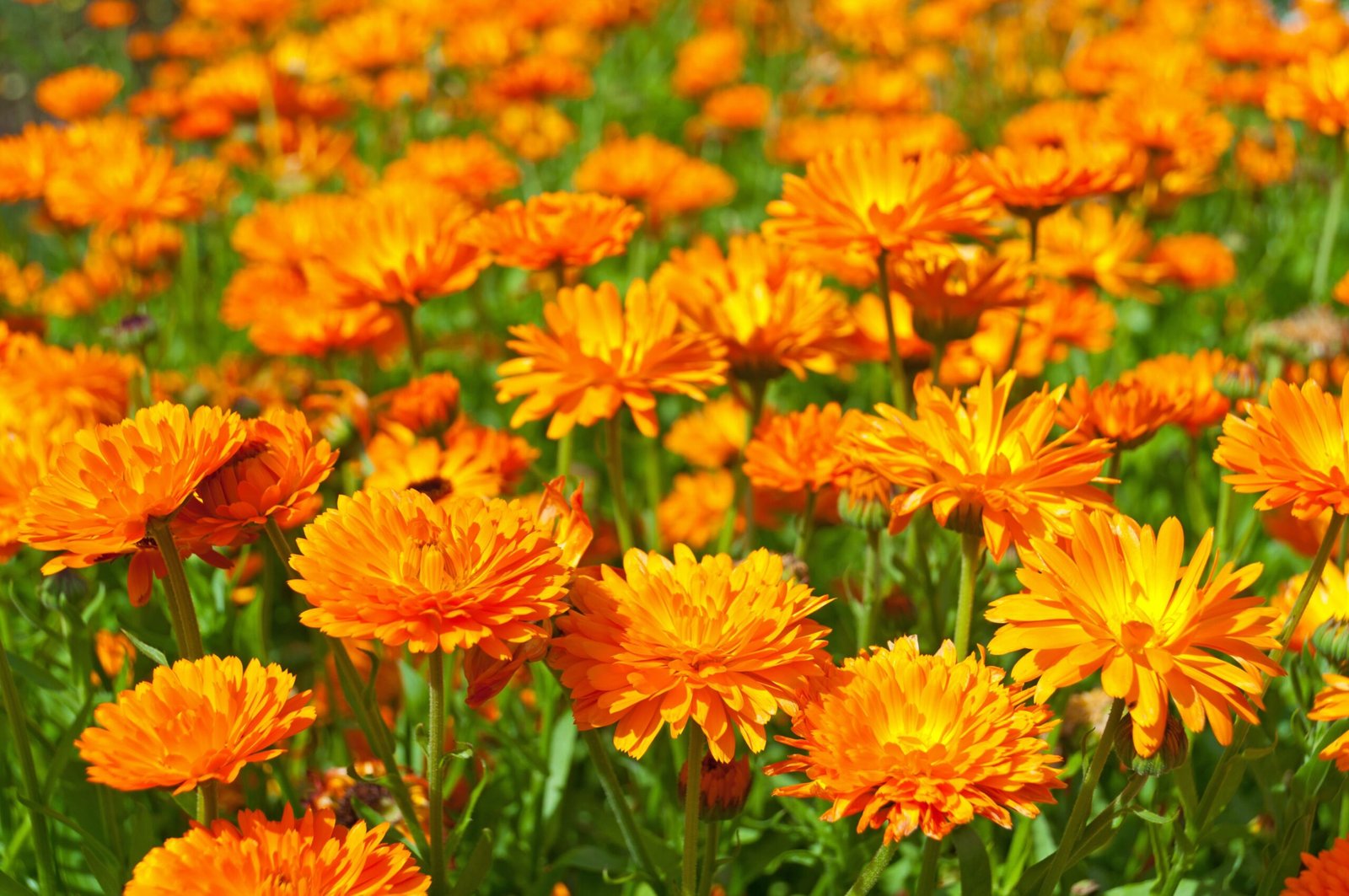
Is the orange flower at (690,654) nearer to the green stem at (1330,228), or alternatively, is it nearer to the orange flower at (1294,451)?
the orange flower at (1294,451)

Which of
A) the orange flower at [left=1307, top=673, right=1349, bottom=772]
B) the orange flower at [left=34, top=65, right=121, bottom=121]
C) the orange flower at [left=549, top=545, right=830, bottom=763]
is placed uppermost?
the orange flower at [left=34, top=65, right=121, bottom=121]

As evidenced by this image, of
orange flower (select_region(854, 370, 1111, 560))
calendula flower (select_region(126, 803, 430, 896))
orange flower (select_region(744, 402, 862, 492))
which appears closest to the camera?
calendula flower (select_region(126, 803, 430, 896))

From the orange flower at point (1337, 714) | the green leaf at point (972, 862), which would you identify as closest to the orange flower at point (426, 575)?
the green leaf at point (972, 862)

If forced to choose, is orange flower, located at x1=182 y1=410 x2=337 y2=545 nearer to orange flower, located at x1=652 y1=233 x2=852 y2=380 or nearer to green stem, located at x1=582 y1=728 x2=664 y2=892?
green stem, located at x1=582 y1=728 x2=664 y2=892

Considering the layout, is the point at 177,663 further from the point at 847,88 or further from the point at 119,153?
the point at 847,88

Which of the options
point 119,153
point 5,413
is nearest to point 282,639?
point 5,413

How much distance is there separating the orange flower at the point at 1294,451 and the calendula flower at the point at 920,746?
338 mm

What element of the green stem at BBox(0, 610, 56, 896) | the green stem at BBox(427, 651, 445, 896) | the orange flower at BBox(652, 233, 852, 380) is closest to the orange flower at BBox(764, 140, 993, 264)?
the orange flower at BBox(652, 233, 852, 380)

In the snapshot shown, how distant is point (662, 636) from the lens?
1.31m

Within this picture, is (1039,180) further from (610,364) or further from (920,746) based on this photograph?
(920,746)

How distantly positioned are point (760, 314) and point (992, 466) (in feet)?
2.32

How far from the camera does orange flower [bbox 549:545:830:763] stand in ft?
4.15

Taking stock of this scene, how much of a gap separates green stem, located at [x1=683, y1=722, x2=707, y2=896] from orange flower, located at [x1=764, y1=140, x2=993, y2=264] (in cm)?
84

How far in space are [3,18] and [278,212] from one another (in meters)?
5.34
